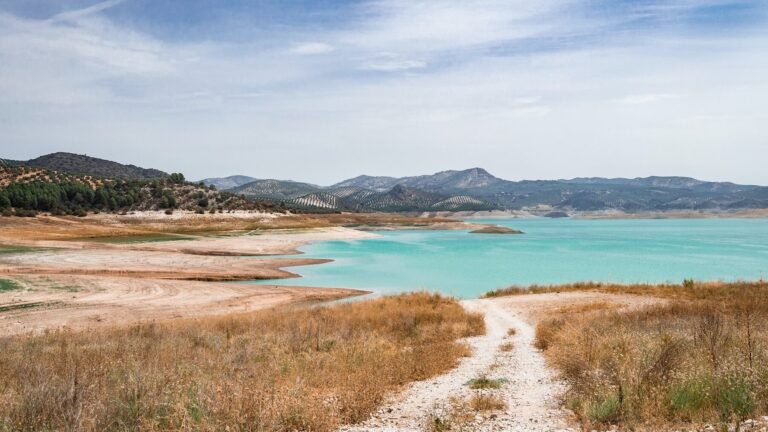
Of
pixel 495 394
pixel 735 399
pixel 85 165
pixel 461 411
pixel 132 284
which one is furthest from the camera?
pixel 85 165

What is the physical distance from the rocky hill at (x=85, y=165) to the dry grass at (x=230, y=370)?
161m

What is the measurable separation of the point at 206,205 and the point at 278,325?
274 ft

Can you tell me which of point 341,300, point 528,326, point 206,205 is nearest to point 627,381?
point 528,326

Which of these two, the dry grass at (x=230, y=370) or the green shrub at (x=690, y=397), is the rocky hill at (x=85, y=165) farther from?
the green shrub at (x=690, y=397)

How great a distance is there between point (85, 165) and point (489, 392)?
627ft

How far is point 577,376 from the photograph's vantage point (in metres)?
9.65

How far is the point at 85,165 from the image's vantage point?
564ft

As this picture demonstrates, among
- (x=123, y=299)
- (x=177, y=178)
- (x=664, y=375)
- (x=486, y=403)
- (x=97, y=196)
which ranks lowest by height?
(x=123, y=299)

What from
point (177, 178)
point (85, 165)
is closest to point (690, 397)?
point (177, 178)

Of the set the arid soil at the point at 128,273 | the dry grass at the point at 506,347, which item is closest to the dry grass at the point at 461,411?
the dry grass at the point at 506,347

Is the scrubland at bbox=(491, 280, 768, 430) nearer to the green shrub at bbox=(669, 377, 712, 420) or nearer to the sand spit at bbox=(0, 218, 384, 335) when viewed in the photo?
the green shrub at bbox=(669, 377, 712, 420)

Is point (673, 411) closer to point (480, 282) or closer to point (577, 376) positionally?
point (577, 376)

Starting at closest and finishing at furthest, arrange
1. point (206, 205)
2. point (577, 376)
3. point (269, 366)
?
point (577, 376) → point (269, 366) → point (206, 205)

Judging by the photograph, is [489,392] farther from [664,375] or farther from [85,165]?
[85,165]
